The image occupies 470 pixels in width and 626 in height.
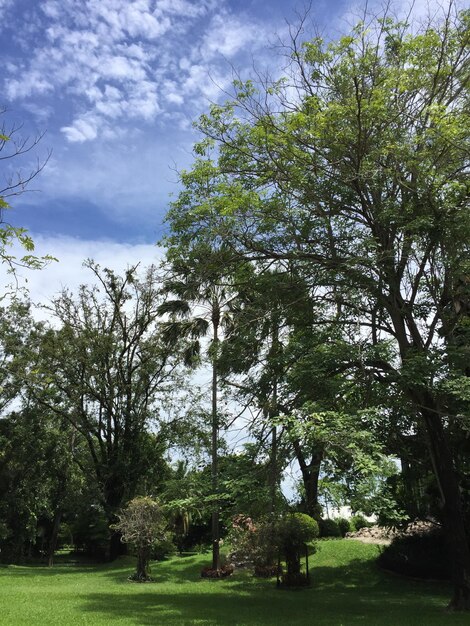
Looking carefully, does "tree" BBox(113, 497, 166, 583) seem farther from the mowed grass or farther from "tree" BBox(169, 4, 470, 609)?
"tree" BBox(169, 4, 470, 609)

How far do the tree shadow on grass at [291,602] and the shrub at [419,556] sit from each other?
557 millimetres

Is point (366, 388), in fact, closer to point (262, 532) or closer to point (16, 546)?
point (262, 532)

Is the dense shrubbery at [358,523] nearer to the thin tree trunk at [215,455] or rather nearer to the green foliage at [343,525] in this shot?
the green foliage at [343,525]

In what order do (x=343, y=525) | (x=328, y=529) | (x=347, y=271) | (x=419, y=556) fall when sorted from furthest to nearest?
(x=343, y=525) < (x=328, y=529) < (x=419, y=556) < (x=347, y=271)

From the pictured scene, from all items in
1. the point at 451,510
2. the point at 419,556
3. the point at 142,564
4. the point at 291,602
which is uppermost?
the point at 451,510

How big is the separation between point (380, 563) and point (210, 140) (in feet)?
54.2

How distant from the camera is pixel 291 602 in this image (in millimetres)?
14445

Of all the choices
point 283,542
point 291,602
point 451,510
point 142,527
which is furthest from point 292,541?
point 451,510

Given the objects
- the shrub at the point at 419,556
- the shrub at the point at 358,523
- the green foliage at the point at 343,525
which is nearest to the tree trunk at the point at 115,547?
the green foliage at the point at 343,525

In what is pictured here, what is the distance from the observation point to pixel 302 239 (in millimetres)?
13984

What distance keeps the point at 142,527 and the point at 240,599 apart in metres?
5.93

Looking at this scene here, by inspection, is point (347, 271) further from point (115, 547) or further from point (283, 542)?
point (115, 547)

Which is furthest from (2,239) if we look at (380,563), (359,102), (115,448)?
(115,448)

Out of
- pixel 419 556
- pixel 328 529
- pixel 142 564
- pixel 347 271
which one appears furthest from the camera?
pixel 328 529
